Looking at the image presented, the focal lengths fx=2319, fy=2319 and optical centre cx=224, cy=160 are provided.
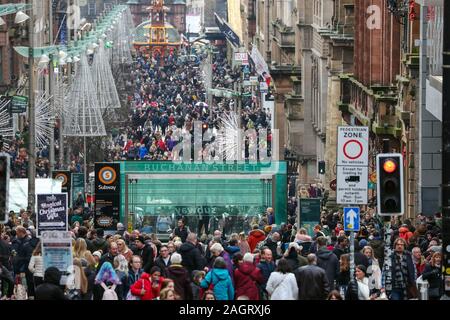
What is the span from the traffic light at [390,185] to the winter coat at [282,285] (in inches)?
54.5

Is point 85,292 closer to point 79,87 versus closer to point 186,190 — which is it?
point 186,190

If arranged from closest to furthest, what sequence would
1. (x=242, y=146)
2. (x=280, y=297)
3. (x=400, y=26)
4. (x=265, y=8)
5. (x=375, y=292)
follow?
1. (x=280, y=297)
2. (x=375, y=292)
3. (x=400, y=26)
4. (x=242, y=146)
5. (x=265, y=8)

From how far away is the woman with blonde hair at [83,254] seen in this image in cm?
3016

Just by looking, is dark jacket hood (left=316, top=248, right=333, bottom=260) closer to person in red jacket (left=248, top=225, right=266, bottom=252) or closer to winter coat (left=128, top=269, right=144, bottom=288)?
winter coat (left=128, top=269, right=144, bottom=288)

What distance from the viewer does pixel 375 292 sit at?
94.3 ft

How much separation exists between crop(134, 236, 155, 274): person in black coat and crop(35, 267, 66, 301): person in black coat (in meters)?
5.99

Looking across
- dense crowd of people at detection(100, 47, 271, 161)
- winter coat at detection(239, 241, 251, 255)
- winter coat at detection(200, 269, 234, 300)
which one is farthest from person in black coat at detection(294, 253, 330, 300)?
dense crowd of people at detection(100, 47, 271, 161)

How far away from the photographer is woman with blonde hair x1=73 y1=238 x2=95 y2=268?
30156mm

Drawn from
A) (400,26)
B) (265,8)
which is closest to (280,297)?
(400,26)

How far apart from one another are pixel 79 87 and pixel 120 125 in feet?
48.4

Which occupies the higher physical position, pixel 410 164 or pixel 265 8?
pixel 265 8

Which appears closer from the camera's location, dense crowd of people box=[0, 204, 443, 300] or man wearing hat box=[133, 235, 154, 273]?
dense crowd of people box=[0, 204, 443, 300]

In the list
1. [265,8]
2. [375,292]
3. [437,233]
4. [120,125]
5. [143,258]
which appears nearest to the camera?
[375,292]

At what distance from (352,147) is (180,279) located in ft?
8.69
